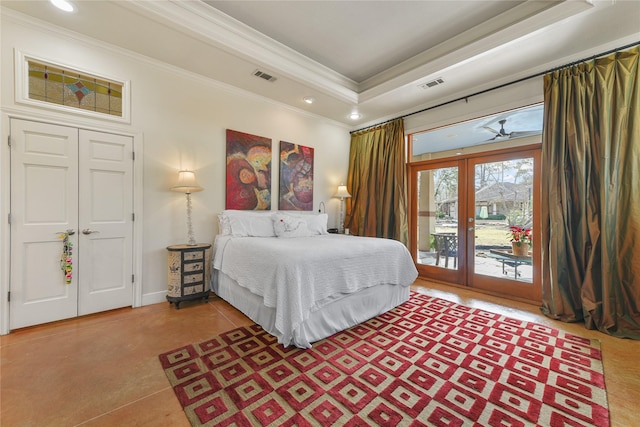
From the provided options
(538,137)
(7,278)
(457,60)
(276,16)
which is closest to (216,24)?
(276,16)

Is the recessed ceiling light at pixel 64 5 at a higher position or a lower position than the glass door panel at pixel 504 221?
higher

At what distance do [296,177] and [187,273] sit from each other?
228 centimetres

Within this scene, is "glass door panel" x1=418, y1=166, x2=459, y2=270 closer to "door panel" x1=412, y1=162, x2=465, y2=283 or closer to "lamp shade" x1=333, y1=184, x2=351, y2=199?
"door panel" x1=412, y1=162, x2=465, y2=283

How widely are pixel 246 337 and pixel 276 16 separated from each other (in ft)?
10.8

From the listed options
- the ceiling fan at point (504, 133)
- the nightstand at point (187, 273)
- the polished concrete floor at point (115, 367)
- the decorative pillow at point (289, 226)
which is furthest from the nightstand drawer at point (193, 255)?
the ceiling fan at point (504, 133)

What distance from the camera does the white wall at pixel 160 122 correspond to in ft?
7.91

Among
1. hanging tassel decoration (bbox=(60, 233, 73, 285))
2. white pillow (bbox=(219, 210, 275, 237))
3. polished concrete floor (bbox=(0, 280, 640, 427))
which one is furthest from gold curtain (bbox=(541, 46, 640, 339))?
hanging tassel decoration (bbox=(60, 233, 73, 285))

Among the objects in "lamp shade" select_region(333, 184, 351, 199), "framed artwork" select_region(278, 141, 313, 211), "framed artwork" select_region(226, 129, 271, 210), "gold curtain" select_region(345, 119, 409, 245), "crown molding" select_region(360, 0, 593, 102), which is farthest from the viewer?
"lamp shade" select_region(333, 184, 351, 199)

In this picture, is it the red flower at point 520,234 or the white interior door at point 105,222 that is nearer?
the white interior door at point 105,222

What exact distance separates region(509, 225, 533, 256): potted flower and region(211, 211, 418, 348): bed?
1543 mm

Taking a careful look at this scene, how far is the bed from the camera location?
206 cm

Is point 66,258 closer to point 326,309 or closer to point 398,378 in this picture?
point 326,309

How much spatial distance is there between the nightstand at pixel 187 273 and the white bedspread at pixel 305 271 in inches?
10.0

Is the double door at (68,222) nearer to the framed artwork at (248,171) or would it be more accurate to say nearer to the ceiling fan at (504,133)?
the framed artwork at (248,171)
